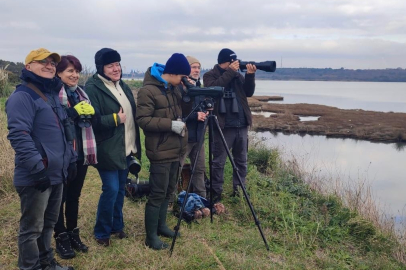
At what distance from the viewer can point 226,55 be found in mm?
4195

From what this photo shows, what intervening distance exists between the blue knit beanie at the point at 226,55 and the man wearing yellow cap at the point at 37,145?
2.19m

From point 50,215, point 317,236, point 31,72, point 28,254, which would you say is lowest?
point 317,236

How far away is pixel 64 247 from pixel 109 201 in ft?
1.61

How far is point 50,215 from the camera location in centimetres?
251

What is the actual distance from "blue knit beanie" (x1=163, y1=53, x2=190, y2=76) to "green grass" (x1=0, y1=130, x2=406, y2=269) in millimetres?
1492

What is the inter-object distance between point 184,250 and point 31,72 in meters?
1.85

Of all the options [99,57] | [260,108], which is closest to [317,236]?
[99,57]

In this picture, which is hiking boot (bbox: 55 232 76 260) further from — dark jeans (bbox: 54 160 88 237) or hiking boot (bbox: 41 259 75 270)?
hiking boot (bbox: 41 259 75 270)

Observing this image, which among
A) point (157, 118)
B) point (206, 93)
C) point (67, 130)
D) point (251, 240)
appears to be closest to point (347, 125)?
point (251, 240)

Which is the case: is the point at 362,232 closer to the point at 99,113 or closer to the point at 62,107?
the point at 99,113

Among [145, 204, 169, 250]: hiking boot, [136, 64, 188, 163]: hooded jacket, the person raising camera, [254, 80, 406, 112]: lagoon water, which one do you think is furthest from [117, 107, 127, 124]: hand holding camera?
[254, 80, 406, 112]: lagoon water

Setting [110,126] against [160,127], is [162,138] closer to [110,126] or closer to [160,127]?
[160,127]

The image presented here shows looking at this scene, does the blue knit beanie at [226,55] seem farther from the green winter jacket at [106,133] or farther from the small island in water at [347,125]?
the small island in water at [347,125]

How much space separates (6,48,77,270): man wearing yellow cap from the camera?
7.07 ft
